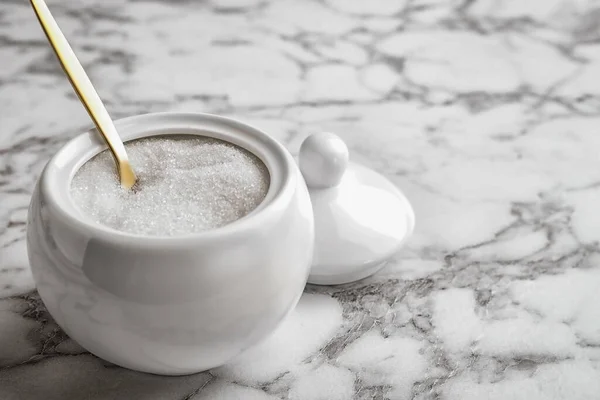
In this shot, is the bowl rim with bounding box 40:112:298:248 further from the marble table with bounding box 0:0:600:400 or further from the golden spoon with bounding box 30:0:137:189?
the marble table with bounding box 0:0:600:400

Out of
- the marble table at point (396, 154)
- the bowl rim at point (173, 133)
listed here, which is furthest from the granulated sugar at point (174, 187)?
the marble table at point (396, 154)

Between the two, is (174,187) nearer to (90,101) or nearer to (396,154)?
(90,101)

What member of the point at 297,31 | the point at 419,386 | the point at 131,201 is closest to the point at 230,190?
the point at 131,201

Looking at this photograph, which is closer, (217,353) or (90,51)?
(217,353)

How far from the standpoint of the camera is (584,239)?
62 centimetres

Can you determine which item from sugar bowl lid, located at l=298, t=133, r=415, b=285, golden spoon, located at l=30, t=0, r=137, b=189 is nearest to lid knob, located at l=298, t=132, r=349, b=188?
sugar bowl lid, located at l=298, t=133, r=415, b=285

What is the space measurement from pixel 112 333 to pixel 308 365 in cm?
14

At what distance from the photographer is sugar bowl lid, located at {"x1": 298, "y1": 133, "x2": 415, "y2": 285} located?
54cm

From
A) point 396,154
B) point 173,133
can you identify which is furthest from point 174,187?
point 396,154

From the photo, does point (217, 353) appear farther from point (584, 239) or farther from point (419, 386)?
point (584, 239)

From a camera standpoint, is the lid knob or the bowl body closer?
the bowl body

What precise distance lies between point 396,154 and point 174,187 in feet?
1.06

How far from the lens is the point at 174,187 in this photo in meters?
0.45

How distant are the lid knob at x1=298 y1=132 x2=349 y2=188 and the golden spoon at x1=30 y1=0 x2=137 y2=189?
141mm
